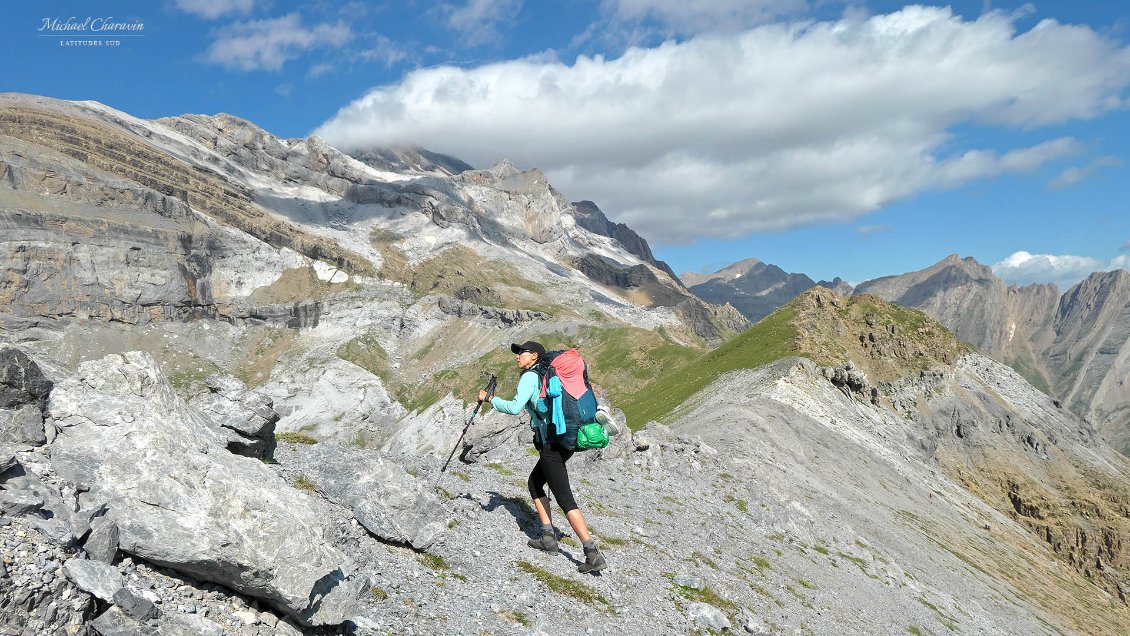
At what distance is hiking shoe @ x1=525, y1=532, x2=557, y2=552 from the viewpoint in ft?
50.8

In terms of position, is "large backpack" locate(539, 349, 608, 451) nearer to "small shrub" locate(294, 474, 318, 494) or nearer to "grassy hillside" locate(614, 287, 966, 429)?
"small shrub" locate(294, 474, 318, 494)

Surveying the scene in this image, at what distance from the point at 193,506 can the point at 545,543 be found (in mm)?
8699

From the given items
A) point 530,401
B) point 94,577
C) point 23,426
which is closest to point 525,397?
point 530,401

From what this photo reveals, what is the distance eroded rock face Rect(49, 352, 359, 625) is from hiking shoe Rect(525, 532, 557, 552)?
6350 millimetres

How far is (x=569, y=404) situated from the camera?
47.6 feet

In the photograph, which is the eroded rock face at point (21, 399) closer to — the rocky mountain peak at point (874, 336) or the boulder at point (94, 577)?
the boulder at point (94, 577)

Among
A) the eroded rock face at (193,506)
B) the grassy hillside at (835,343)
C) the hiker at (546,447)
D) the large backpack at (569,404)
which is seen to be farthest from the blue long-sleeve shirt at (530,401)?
the grassy hillside at (835,343)

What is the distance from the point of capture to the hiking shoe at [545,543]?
609 inches

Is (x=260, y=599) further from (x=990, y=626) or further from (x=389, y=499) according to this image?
(x=990, y=626)

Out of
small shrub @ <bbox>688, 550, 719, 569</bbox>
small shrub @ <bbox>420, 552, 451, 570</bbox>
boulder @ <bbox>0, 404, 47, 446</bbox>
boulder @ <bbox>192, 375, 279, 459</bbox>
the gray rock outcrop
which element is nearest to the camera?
boulder @ <bbox>0, 404, 47, 446</bbox>

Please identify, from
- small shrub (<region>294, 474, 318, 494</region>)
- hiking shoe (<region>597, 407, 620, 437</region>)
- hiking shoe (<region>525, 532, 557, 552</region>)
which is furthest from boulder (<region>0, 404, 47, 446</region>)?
hiking shoe (<region>597, 407, 620, 437</region>)

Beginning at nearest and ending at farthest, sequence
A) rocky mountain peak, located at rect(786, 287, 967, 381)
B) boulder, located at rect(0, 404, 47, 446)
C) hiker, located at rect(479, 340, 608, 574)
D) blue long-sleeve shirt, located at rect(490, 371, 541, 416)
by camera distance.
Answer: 1. boulder, located at rect(0, 404, 47, 446)
2. blue long-sleeve shirt, located at rect(490, 371, 541, 416)
3. hiker, located at rect(479, 340, 608, 574)
4. rocky mountain peak, located at rect(786, 287, 967, 381)

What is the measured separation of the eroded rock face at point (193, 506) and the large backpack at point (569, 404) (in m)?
5.91

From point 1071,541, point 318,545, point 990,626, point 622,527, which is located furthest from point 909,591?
point 1071,541
